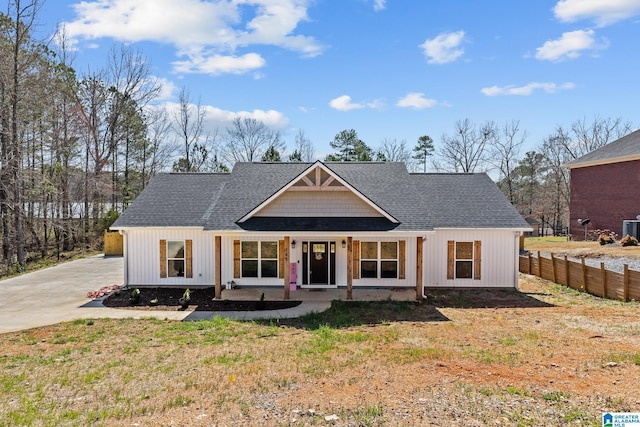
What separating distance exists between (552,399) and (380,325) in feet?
18.9

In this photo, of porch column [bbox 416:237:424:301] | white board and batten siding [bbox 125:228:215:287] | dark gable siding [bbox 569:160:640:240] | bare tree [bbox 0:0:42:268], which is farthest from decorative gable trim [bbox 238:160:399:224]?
dark gable siding [bbox 569:160:640:240]

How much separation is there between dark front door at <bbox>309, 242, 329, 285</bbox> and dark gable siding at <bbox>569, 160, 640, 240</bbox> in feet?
85.5

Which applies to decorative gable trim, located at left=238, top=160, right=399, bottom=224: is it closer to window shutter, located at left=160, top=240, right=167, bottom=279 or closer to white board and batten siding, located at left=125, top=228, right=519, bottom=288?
white board and batten siding, located at left=125, top=228, right=519, bottom=288

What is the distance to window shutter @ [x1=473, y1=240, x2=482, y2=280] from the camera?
650 inches

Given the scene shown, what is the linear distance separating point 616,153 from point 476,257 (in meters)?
23.6

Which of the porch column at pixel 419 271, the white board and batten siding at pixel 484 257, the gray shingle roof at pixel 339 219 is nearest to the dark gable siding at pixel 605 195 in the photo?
the gray shingle roof at pixel 339 219

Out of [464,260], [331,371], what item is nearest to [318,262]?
[464,260]

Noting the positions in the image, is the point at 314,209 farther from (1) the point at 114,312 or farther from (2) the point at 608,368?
(2) the point at 608,368

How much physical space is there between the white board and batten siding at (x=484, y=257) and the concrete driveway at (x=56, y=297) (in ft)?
32.3

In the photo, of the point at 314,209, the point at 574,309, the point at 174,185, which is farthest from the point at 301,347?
the point at 174,185

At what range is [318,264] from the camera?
16.3 metres

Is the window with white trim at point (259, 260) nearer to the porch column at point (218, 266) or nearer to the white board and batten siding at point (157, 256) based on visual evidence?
the white board and batten siding at point (157, 256)

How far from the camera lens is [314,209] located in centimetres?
1553

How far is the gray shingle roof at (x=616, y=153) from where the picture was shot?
30203 millimetres
